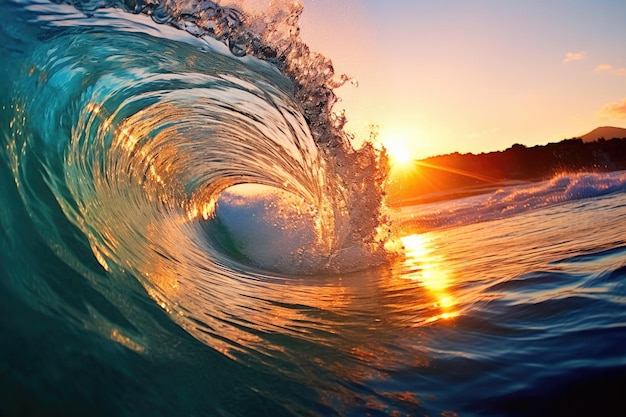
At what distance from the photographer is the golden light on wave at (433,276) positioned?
2893 mm

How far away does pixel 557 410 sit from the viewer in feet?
5.07

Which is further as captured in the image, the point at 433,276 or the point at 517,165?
the point at 517,165

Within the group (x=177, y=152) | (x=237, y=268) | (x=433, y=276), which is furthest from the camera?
(x=177, y=152)

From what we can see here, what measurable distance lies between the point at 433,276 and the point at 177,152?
4.78 meters

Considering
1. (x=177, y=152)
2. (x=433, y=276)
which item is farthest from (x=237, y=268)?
(x=177, y=152)

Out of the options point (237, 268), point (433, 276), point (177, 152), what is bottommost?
point (237, 268)

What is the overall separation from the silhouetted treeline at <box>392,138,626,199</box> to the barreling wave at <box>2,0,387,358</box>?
19.9 metres

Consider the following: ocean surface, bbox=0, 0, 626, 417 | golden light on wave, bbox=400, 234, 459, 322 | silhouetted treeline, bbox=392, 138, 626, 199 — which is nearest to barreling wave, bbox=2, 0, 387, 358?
ocean surface, bbox=0, 0, 626, 417

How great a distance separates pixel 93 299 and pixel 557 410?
1781mm

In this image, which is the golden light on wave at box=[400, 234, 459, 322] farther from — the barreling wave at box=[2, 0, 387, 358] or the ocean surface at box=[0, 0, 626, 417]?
the barreling wave at box=[2, 0, 387, 358]

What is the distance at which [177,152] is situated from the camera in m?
7.47

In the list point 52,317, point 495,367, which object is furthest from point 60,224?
point 495,367

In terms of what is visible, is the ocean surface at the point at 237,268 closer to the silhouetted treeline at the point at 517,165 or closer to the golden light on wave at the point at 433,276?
the golden light on wave at the point at 433,276

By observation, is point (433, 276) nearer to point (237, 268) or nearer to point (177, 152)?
point (237, 268)
